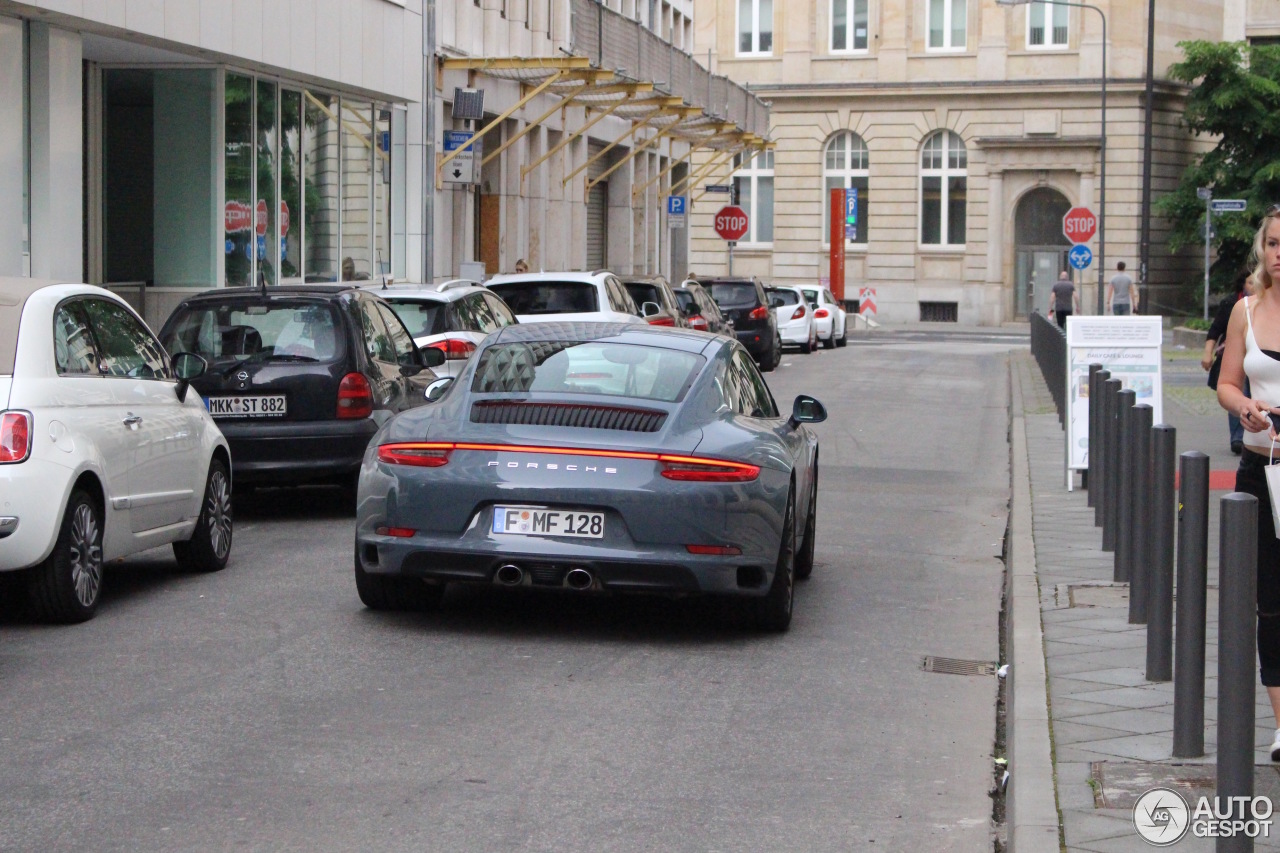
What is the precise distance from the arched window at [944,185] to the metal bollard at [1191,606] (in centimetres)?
5769

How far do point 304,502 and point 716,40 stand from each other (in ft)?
180

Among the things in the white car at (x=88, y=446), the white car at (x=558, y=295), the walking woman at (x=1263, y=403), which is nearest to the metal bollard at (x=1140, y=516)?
the walking woman at (x=1263, y=403)

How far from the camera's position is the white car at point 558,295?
67.9 feet

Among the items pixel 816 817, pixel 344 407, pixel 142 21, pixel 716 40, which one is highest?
pixel 716 40

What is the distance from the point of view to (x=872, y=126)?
208ft

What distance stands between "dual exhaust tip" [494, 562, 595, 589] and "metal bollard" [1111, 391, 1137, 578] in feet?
8.93

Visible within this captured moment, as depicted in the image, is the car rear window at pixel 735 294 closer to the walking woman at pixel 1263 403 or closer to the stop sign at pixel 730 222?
the stop sign at pixel 730 222

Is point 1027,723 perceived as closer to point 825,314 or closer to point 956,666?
point 956,666

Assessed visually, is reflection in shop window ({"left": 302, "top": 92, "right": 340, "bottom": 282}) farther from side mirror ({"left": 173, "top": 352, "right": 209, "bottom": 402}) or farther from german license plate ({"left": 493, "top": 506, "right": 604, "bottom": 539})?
german license plate ({"left": 493, "top": 506, "right": 604, "bottom": 539})

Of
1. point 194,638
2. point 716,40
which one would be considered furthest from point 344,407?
point 716,40

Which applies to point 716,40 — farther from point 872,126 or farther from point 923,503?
point 923,503

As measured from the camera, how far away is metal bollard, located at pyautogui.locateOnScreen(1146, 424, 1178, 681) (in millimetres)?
6992

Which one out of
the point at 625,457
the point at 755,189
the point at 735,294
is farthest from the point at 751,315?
the point at 755,189

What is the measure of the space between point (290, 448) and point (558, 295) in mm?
9094
